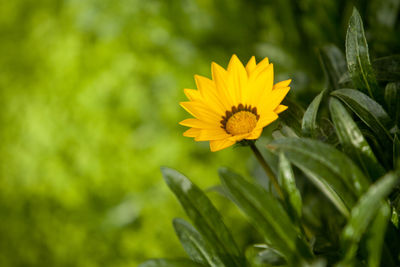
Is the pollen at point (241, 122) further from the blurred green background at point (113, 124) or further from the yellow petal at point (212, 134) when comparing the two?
the blurred green background at point (113, 124)

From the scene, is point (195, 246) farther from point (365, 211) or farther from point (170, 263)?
point (365, 211)

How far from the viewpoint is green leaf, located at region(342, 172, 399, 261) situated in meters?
0.37

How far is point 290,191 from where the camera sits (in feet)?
1.50

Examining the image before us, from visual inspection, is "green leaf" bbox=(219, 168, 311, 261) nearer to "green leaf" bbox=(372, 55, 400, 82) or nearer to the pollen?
the pollen

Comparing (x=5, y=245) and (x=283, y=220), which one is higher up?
(x=5, y=245)

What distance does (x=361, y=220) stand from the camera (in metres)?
0.39

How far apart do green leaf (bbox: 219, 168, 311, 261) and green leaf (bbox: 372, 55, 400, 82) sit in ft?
0.89

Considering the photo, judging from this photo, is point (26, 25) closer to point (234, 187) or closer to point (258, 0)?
point (258, 0)

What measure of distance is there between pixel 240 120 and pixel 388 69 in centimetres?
28

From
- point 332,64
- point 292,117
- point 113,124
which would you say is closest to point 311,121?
point 292,117

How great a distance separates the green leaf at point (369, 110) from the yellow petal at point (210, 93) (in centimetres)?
16

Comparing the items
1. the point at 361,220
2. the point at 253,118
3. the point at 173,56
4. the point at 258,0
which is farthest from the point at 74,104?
the point at 361,220

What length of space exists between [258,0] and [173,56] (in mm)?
353

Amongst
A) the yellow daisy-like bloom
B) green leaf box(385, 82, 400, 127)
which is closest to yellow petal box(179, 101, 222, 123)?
the yellow daisy-like bloom
